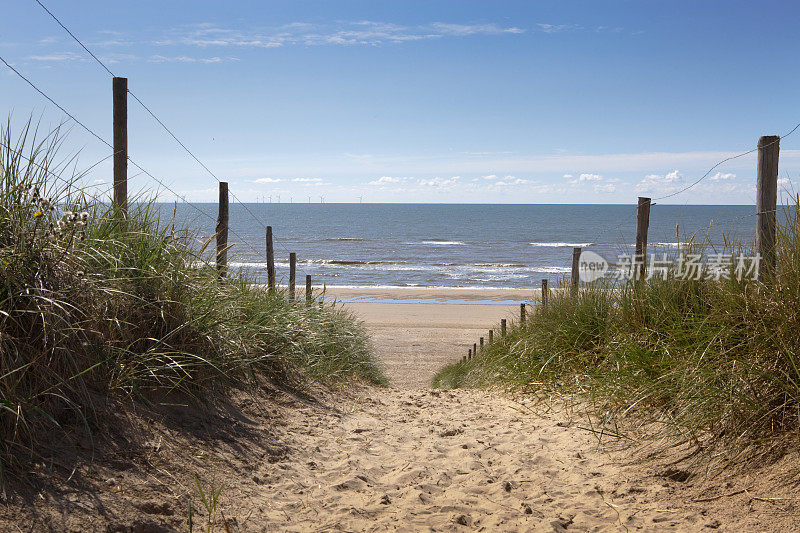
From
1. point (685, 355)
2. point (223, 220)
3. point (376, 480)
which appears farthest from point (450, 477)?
point (223, 220)

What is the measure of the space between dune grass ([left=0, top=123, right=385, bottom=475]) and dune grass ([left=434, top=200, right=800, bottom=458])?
276cm

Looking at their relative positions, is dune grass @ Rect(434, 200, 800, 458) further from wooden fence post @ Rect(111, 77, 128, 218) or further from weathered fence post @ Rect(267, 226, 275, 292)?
wooden fence post @ Rect(111, 77, 128, 218)

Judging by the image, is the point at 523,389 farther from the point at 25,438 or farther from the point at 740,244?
the point at 25,438

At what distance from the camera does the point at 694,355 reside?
4.16 meters

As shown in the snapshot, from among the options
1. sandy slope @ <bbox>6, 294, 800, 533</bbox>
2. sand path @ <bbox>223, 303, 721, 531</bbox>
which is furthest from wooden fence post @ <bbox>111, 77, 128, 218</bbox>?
sand path @ <bbox>223, 303, 721, 531</bbox>

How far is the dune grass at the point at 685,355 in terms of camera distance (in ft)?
11.6

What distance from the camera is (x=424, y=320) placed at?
21672 millimetres

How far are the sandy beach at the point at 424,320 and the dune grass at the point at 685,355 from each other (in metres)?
2.76

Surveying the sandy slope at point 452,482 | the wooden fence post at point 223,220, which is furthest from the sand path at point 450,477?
the wooden fence post at point 223,220

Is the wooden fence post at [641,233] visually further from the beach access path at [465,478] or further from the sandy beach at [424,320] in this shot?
the sandy beach at [424,320]

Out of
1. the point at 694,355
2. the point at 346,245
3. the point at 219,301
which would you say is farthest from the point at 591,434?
the point at 346,245

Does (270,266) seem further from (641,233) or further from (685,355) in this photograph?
(685,355)

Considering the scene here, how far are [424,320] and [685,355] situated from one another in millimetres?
17223

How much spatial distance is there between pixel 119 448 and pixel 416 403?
370cm
